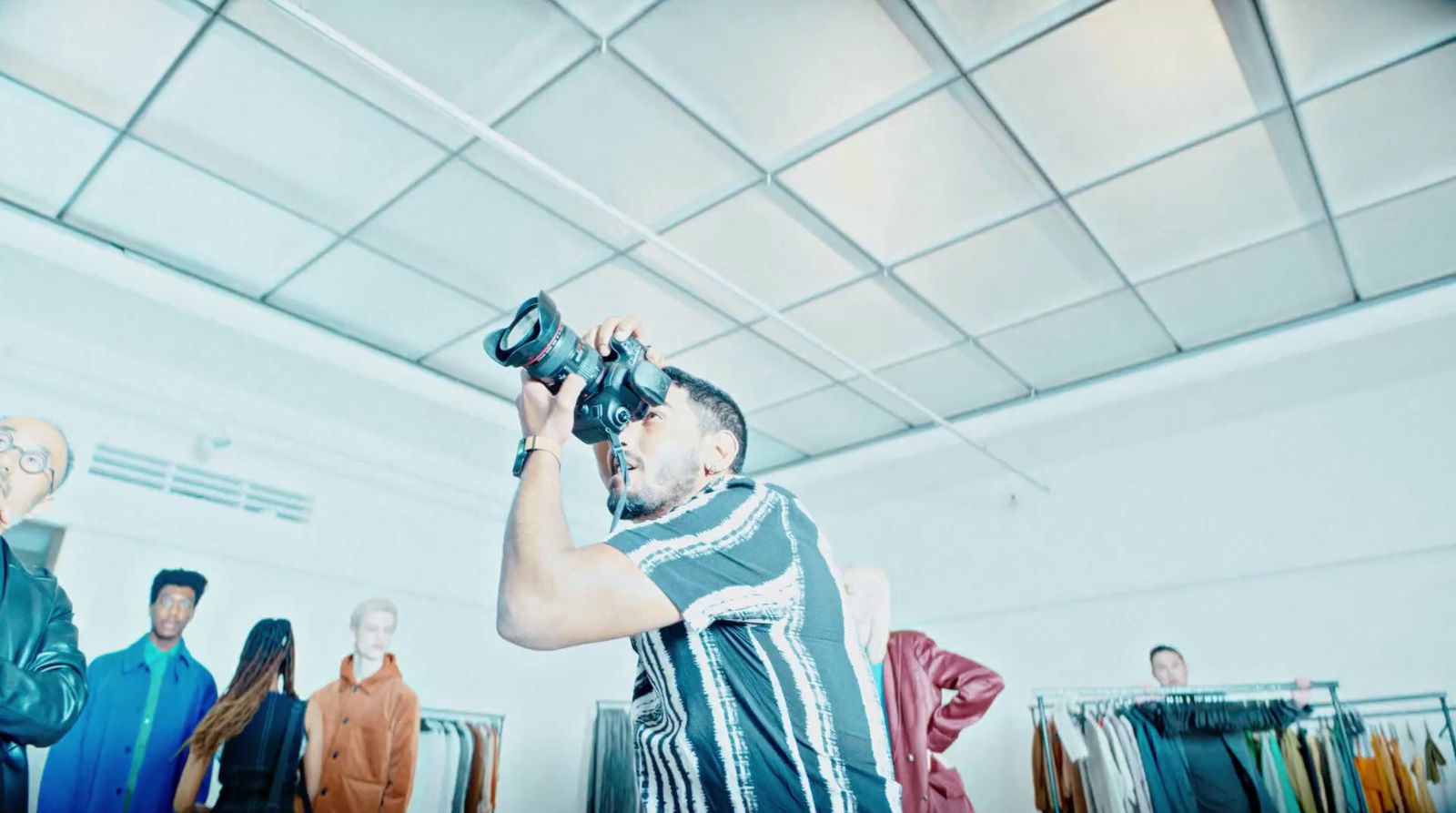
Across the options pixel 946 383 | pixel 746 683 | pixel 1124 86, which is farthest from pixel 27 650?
pixel 946 383

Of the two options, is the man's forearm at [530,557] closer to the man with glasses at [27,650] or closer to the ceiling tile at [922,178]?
the man with glasses at [27,650]

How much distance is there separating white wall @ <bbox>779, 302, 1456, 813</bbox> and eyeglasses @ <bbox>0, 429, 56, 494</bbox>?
4446 mm

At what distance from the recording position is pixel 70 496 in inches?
139

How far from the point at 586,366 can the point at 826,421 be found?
445cm

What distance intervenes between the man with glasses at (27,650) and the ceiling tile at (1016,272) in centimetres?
330

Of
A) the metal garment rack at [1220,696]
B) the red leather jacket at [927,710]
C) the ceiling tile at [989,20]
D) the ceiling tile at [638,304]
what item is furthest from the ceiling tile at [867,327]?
the metal garment rack at [1220,696]

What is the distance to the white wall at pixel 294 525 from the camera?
3.55 meters

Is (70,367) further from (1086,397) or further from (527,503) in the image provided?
(1086,397)

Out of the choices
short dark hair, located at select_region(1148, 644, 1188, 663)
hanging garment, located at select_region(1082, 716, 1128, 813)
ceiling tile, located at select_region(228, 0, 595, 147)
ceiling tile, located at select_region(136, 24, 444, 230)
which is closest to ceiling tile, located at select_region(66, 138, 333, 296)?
ceiling tile, located at select_region(136, 24, 444, 230)

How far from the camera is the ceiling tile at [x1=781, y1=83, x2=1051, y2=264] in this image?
10.3 ft

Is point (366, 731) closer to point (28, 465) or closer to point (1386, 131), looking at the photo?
point (28, 465)

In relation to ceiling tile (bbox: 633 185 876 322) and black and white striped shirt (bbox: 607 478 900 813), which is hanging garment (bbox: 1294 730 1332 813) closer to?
ceiling tile (bbox: 633 185 876 322)

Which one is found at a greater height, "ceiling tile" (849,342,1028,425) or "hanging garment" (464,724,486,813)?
"ceiling tile" (849,342,1028,425)

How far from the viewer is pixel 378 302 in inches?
164
